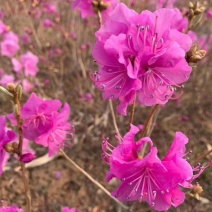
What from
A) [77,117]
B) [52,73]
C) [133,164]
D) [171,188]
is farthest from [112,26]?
[52,73]

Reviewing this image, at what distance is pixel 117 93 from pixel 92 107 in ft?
8.34

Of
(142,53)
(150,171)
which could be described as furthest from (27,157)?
(142,53)

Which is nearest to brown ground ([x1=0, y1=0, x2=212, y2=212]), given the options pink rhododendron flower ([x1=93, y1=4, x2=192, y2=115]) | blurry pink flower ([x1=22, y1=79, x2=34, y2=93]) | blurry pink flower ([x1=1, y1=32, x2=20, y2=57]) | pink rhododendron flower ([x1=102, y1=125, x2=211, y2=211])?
blurry pink flower ([x1=22, y1=79, x2=34, y2=93])

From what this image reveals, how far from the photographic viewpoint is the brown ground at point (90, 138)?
2988mm

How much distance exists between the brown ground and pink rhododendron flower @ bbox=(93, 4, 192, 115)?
1.43 meters

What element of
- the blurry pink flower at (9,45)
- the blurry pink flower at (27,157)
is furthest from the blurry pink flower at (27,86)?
the blurry pink flower at (27,157)

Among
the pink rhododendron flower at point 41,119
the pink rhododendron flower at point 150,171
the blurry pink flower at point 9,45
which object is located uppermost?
the pink rhododendron flower at point 150,171

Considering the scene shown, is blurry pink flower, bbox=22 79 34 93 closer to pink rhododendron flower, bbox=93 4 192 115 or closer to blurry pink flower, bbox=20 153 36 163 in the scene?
blurry pink flower, bbox=20 153 36 163

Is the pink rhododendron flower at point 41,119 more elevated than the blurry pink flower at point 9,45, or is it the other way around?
the pink rhododendron flower at point 41,119

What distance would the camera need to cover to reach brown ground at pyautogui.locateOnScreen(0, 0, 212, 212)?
9.80 ft

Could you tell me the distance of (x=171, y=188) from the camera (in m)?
1.17

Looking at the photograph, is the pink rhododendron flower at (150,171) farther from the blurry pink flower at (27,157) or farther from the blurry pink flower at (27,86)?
the blurry pink flower at (27,86)

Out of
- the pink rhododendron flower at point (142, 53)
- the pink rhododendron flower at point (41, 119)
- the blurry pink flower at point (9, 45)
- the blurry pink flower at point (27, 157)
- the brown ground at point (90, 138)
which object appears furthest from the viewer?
the blurry pink flower at point (9, 45)

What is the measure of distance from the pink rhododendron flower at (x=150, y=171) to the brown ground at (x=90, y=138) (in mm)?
1260
